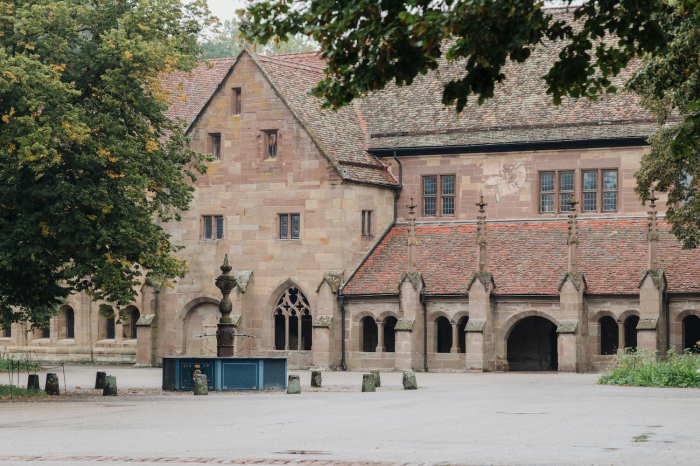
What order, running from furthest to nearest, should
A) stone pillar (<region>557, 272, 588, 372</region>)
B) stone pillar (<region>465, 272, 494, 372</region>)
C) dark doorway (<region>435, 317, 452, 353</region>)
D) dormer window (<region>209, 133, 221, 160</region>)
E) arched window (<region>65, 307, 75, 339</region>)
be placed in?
arched window (<region>65, 307, 75, 339</region>), dormer window (<region>209, 133, 221, 160</region>), dark doorway (<region>435, 317, 452, 353</region>), stone pillar (<region>465, 272, 494, 372</region>), stone pillar (<region>557, 272, 588, 372</region>)

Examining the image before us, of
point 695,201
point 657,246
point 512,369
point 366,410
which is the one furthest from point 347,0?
point 512,369

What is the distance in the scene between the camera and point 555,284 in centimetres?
4091

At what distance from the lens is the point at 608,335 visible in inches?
1634

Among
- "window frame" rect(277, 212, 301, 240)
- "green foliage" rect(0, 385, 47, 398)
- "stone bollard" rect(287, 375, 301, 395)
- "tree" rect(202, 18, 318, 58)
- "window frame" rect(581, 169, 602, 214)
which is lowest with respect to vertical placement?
"green foliage" rect(0, 385, 47, 398)

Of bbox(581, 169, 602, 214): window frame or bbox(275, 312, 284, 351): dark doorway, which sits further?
bbox(275, 312, 284, 351): dark doorway

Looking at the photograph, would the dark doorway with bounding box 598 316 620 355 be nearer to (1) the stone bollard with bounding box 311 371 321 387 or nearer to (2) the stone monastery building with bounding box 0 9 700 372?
(2) the stone monastery building with bounding box 0 9 700 372

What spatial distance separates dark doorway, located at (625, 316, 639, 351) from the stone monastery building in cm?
5

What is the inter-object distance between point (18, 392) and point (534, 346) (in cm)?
2100

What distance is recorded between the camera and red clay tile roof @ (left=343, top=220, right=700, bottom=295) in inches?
1594

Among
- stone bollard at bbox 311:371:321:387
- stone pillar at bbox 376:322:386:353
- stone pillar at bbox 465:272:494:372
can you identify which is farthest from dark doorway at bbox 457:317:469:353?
stone bollard at bbox 311:371:321:387

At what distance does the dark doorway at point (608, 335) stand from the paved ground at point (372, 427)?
11648 mm

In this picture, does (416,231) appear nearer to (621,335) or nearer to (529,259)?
(529,259)

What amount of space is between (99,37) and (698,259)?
75.0 feet

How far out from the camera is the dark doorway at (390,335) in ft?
144
